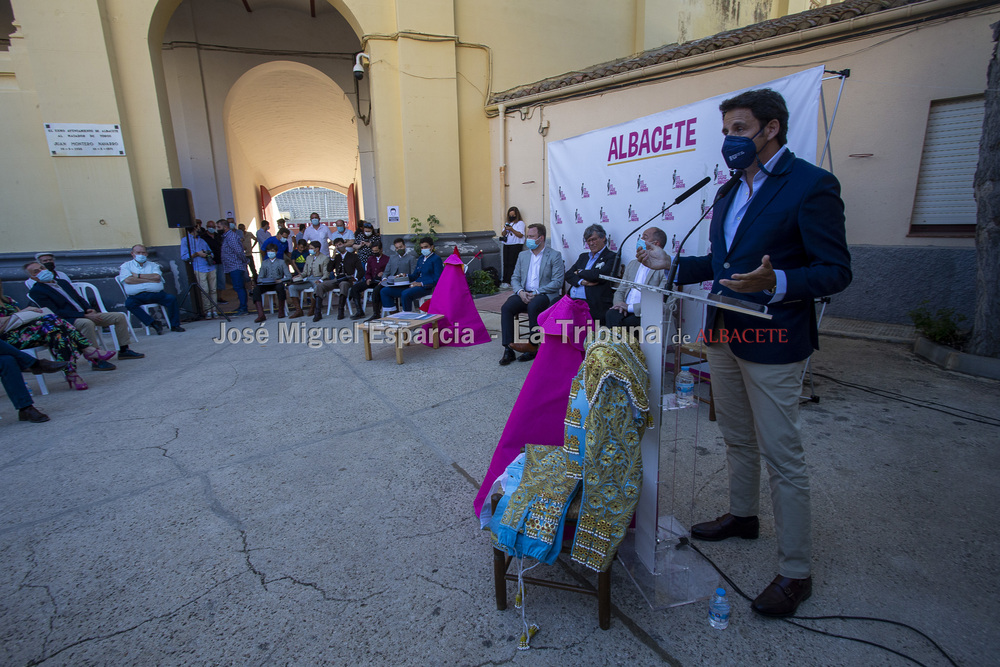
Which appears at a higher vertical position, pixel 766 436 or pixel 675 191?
pixel 675 191

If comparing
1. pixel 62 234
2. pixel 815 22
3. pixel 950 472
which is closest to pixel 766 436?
pixel 950 472

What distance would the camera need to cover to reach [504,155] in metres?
9.22

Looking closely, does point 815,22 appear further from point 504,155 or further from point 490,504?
point 490,504

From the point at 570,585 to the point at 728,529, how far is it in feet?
2.95

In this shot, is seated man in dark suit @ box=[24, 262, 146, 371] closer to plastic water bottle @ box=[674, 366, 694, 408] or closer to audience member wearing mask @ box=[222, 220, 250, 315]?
audience member wearing mask @ box=[222, 220, 250, 315]

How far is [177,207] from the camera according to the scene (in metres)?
7.71

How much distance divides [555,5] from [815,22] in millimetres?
5801

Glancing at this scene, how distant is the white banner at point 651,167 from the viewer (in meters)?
3.46

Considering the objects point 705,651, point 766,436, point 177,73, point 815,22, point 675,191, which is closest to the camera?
point 705,651

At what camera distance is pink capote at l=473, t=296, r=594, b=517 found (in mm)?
2158

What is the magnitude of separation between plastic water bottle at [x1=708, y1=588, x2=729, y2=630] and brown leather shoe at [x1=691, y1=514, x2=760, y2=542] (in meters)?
0.46

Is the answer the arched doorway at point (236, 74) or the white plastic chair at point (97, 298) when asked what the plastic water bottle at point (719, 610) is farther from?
the arched doorway at point (236, 74)

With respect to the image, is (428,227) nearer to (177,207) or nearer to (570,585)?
(177,207)

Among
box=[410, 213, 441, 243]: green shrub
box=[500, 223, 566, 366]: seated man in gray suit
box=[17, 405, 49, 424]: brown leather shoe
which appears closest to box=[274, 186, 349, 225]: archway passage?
box=[410, 213, 441, 243]: green shrub
